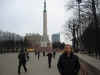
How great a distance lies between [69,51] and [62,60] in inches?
13.4

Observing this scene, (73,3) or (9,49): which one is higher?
(73,3)

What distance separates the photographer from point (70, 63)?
5.96 metres

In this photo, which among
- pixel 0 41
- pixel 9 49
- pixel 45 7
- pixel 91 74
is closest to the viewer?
pixel 91 74

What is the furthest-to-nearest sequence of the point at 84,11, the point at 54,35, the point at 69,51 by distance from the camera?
the point at 54,35 < the point at 84,11 < the point at 69,51

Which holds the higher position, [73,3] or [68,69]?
[73,3]

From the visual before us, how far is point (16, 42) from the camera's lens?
4377 inches

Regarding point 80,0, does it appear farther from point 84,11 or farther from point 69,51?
point 69,51

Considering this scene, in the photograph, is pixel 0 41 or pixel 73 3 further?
pixel 0 41

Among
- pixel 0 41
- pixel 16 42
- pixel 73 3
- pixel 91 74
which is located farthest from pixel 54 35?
pixel 91 74

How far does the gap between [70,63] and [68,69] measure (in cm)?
18

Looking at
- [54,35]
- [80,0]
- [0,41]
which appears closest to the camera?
[80,0]

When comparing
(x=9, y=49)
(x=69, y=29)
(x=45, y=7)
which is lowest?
(x=9, y=49)

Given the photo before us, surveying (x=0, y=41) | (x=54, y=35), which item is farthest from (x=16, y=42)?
(x=54, y=35)

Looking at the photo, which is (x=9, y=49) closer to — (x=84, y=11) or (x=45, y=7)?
(x=45, y=7)
